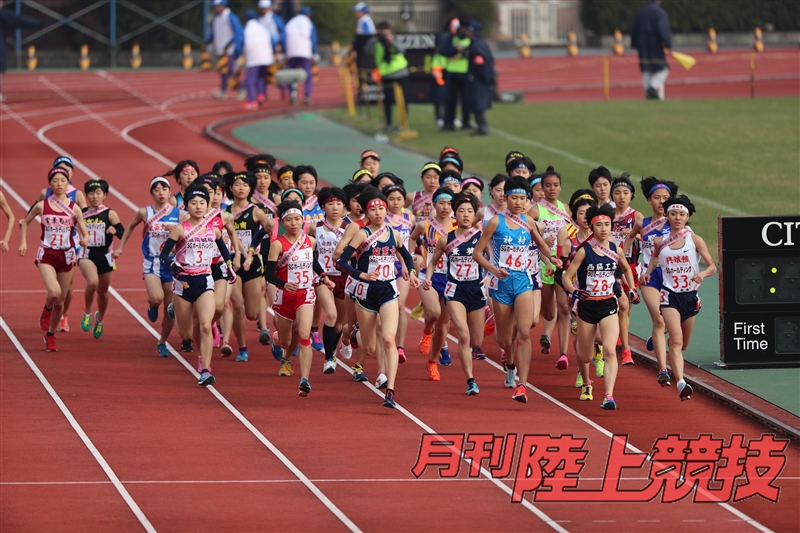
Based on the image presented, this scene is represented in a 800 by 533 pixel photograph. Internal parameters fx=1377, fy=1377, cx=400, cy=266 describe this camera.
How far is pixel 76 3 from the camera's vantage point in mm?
49875

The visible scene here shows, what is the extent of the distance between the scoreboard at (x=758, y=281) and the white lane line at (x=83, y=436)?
6500 millimetres

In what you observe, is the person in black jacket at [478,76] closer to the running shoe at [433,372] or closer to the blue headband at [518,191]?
the running shoe at [433,372]

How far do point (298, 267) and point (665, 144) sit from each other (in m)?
18.3

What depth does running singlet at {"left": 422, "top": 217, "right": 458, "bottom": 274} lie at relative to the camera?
560 inches

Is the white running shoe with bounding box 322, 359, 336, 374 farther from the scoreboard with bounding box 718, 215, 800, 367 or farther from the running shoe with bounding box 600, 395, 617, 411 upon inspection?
the scoreboard with bounding box 718, 215, 800, 367

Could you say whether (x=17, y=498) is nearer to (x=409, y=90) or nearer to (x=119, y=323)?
(x=119, y=323)

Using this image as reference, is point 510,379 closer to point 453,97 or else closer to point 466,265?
point 466,265

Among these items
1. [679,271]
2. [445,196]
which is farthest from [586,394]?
[445,196]

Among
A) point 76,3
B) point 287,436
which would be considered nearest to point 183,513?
point 287,436

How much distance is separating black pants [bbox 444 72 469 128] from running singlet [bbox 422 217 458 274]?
16.6 m

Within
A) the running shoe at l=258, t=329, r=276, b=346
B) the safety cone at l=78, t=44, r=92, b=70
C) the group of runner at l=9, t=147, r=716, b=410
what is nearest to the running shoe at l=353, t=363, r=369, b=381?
the group of runner at l=9, t=147, r=716, b=410

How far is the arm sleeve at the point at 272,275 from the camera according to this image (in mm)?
13445

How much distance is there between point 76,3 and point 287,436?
4081 centimetres

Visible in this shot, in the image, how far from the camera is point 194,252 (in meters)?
13.7
